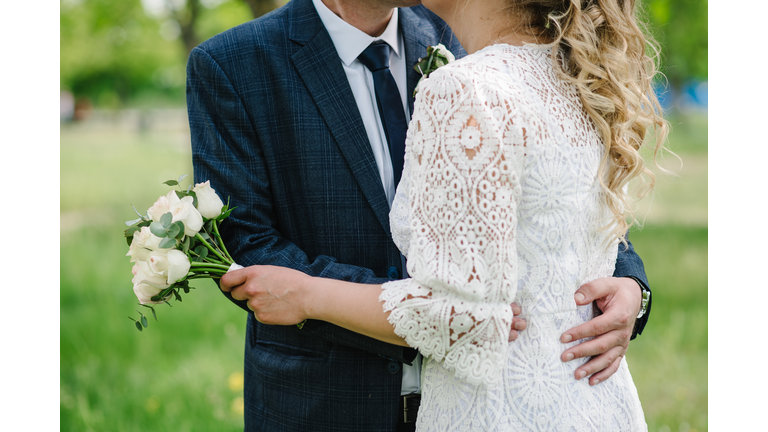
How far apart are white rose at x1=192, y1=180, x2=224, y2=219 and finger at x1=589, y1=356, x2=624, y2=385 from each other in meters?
1.26

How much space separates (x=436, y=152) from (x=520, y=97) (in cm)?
26

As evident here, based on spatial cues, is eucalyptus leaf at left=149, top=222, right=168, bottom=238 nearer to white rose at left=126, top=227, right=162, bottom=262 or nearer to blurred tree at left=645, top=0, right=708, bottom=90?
white rose at left=126, top=227, right=162, bottom=262

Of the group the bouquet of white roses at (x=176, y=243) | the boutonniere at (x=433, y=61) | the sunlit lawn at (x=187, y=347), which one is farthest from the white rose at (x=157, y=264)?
the sunlit lawn at (x=187, y=347)

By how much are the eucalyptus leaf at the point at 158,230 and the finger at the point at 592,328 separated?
1204 millimetres

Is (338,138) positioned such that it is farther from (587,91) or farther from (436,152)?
(587,91)

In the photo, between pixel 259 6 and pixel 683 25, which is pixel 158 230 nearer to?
pixel 259 6

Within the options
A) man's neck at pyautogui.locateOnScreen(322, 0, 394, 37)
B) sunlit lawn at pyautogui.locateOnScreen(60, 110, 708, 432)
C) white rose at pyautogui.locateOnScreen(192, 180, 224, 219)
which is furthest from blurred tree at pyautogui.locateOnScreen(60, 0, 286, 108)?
white rose at pyautogui.locateOnScreen(192, 180, 224, 219)

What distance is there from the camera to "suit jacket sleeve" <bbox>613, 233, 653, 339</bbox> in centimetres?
200

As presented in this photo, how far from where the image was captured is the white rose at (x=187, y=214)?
1.72 metres

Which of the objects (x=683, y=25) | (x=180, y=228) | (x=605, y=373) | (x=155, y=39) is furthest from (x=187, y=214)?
(x=155, y=39)

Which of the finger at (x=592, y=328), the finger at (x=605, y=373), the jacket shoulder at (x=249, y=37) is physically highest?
the jacket shoulder at (x=249, y=37)

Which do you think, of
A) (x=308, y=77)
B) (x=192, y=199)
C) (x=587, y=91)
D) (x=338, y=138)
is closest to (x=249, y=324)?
(x=192, y=199)

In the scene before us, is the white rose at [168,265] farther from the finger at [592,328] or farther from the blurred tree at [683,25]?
the blurred tree at [683,25]

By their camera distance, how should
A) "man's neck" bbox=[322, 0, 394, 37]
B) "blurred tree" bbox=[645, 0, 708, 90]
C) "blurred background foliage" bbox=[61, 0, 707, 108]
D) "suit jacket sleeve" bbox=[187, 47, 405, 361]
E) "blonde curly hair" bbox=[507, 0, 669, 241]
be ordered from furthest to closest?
"blurred background foliage" bbox=[61, 0, 707, 108] → "blurred tree" bbox=[645, 0, 708, 90] → "man's neck" bbox=[322, 0, 394, 37] → "suit jacket sleeve" bbox=[187, 47, 405, 361] → "blonde curly hair" bbox=[507, 0, 669, 241]
